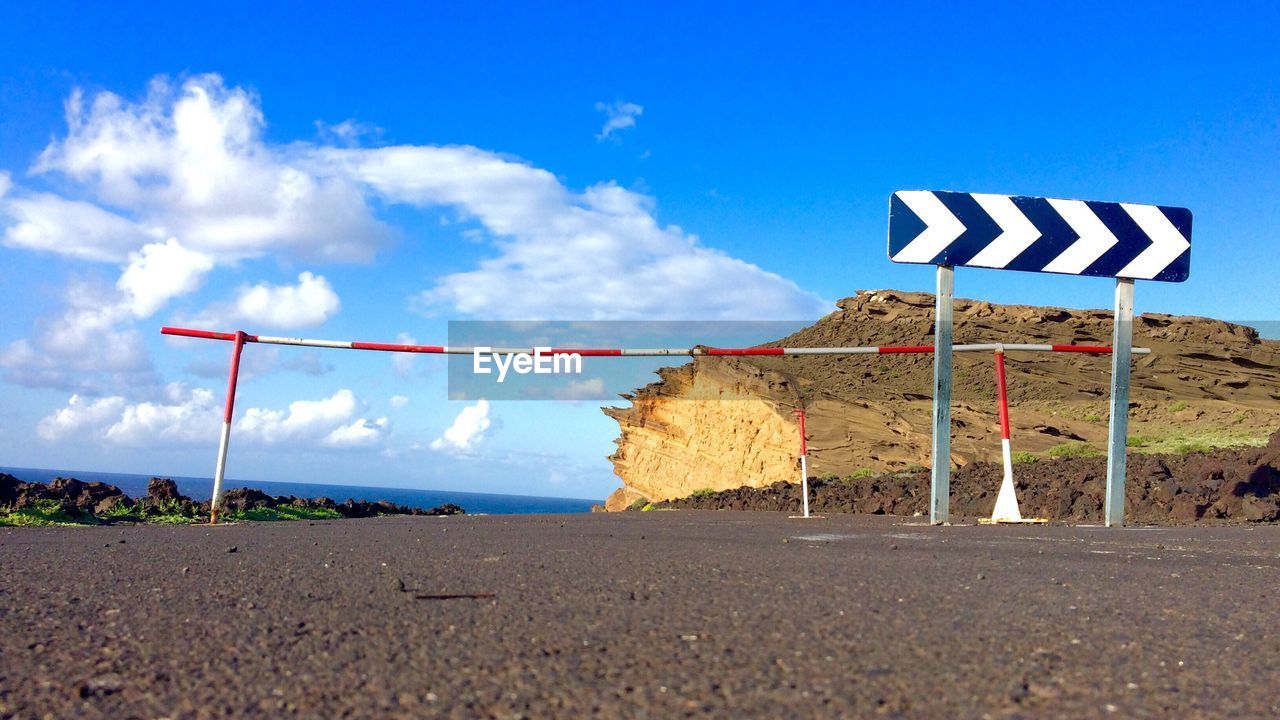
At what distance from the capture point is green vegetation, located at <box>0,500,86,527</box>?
7.22 meters

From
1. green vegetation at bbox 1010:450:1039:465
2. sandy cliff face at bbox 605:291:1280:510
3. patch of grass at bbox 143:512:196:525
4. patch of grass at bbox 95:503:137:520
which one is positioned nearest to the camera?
patch of grass at bbox 143:512:196:525

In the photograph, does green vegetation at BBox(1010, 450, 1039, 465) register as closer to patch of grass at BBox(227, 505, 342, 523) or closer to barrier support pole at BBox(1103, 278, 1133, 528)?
barrier support pole at BBox(1103, 278, 1133, 528)

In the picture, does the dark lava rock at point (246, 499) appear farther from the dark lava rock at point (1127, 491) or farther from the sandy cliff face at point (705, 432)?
the sandy cliff face at point (705, 432)

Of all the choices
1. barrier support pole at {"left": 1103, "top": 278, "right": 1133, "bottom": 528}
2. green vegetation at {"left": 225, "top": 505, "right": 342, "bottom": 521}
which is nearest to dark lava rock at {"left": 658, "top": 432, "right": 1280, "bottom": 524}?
barrier support pole at {"left": 1103, "top": 278, "right": 1133, "bottom": 528}

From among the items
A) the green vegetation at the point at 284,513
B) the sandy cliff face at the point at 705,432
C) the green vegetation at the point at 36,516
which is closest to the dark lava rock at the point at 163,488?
the green vegetation at the point at 284,513

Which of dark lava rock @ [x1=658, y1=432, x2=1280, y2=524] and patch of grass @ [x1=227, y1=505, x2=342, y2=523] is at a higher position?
dark lava rock @ [x1=658, y1=432, x2=1280, y2=524]

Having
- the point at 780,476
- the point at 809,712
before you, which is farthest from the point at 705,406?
the point at 809,712

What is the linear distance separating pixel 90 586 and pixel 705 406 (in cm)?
2342

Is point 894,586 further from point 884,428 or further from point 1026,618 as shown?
point 884,428

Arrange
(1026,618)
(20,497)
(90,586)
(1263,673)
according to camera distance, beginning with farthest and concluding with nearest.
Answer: (20,497)
(90,586)
(1026,618)
(1263,673)

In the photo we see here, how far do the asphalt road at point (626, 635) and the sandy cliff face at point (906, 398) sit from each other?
1837cm

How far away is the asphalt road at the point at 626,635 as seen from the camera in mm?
1955

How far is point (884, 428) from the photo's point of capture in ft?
76.4

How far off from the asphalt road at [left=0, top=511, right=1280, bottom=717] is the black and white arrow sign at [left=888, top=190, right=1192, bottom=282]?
391 centimetres
